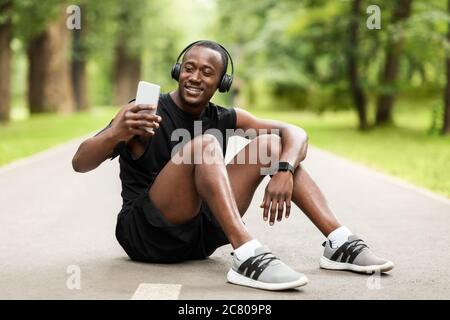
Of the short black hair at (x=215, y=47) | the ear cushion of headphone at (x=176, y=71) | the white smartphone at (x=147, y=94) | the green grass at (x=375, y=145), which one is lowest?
the green grass at (x=375, y=145)

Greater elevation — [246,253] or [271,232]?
[246,253]

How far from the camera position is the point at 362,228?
7.14 meters

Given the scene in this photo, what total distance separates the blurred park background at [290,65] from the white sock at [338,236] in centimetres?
531

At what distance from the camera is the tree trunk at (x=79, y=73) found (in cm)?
3881

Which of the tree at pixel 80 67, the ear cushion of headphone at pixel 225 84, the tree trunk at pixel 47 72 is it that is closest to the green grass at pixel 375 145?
the ear cushion of headphone at pixel 225 84

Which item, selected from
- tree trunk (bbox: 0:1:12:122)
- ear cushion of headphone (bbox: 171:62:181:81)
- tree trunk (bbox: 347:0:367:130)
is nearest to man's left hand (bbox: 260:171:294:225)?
ear cushion of headphone (bbox: 171:62:181:81)

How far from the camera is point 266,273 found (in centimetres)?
438

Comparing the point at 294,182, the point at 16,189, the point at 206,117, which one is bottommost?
the point at 16,189

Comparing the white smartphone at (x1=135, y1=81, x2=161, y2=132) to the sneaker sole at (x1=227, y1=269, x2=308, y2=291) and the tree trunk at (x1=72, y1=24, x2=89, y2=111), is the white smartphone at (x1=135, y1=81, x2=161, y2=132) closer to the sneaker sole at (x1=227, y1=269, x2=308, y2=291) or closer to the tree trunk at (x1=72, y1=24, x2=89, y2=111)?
the sneaker sole at (x1=227, y1=269, x2=308, y2=291)

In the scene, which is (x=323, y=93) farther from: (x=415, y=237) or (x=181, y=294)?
(x=181, y=294)

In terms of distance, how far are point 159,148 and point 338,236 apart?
1.21 metres

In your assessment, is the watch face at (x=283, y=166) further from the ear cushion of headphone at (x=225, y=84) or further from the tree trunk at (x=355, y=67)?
the tree trunk at (x=355, y=67)
